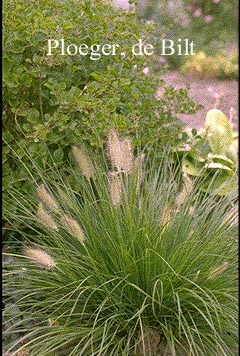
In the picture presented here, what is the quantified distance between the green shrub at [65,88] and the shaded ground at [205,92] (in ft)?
12.2

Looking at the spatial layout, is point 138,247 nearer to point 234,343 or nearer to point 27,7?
point 234,343

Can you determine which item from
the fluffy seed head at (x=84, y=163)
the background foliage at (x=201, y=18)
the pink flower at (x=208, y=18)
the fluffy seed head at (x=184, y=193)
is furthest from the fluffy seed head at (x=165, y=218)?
the pink flower at (x=208, y=18)

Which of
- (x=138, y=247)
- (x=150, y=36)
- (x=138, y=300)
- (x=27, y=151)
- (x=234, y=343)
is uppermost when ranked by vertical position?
(x=150, y=36)

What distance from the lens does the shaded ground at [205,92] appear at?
714 centimetres

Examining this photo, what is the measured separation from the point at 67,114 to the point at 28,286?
28.2 inches

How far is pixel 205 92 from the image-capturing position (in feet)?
26.4

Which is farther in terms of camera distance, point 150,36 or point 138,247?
point 150,36

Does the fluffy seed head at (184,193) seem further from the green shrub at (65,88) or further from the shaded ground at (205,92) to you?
the shaded ground at (205,92)

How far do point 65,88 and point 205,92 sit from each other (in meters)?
5.34

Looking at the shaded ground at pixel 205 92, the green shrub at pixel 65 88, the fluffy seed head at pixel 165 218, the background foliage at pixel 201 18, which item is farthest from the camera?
the background foliage at pixel 201 18

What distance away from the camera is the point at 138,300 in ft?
8.06

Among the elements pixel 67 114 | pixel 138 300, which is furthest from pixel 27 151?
pixel 138 300

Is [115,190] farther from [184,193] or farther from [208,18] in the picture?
[208,18]

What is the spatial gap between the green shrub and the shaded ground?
Result: 372cm
